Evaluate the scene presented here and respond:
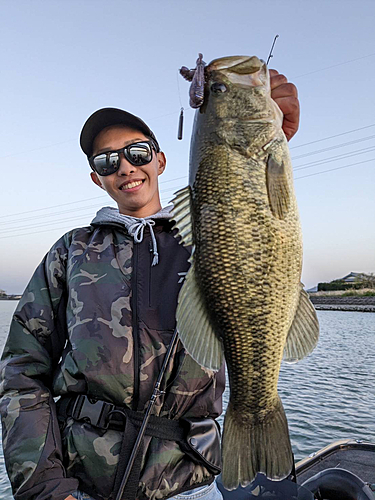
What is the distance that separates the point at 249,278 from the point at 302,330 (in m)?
0.41

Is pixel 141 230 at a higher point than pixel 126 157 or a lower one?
lower

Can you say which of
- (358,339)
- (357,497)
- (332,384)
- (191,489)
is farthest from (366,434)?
(358,339)

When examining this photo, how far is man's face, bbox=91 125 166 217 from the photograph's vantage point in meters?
2.69

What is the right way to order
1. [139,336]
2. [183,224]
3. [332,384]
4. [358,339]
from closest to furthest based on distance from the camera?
[183,224], [139,336], [332,384], [358,339]

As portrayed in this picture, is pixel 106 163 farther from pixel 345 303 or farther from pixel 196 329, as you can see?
pixel 345 303

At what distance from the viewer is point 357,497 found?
3.97 metres

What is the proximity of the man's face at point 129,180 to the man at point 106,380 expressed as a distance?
0.86ft

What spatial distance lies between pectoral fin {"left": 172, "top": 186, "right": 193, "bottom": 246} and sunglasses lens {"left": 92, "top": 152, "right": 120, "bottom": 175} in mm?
752

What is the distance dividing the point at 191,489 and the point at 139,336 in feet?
2.76

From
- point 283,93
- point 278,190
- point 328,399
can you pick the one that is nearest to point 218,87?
point 283,93

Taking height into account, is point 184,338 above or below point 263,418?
above

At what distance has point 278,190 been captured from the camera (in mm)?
1948

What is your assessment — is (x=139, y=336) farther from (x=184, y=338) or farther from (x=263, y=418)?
(x=263, y=418)

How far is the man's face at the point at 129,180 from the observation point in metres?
2.69
